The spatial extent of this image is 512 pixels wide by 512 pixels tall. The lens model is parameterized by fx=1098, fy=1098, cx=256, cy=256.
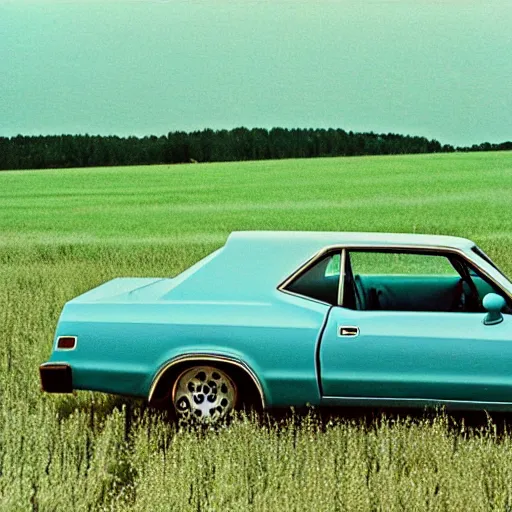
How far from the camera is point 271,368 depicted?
23.4 feet

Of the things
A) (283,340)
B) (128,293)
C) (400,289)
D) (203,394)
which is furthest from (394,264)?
(283,340)

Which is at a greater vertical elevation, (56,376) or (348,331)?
(348,331)

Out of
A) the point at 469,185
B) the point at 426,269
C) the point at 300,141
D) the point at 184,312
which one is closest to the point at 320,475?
the point at 184,312

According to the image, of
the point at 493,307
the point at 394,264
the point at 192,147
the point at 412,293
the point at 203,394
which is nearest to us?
the point at 493,307

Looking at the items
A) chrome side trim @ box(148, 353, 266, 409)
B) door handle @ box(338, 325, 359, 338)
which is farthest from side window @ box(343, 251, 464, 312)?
chrome side trim @ box(148, 353, 266, 409)

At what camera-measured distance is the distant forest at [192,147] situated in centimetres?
8644

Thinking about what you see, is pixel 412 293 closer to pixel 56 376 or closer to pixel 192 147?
pixel 56 376

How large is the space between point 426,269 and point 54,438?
60.8 feet

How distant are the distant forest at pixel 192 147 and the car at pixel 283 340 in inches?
3119

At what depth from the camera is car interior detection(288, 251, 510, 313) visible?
7395mm

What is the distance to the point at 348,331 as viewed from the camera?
7.12 meters

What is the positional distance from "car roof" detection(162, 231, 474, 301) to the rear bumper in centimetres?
82

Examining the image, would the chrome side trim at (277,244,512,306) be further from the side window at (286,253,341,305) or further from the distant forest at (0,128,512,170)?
the distant forest at (0,128,512,170)

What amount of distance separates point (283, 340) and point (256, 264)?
→ 1.91ft
